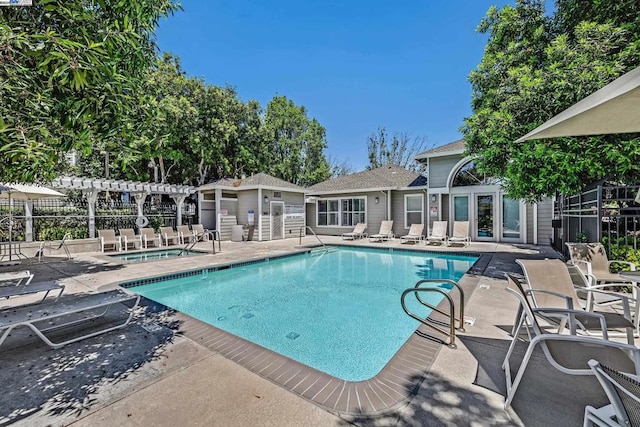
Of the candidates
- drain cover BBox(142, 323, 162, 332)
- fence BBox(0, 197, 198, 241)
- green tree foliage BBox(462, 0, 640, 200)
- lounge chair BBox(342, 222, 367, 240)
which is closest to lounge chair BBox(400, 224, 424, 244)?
lounge chair BBox(342, 222, 367, 240)

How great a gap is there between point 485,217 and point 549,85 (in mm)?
8473

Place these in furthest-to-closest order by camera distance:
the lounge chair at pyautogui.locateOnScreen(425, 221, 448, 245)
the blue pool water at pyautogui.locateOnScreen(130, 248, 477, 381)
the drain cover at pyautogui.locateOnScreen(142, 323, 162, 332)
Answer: the lounge chair at pyautogui.locateOnScreen(425, 221, 448, 245), the blue pool water at pyautogui.locateOnScreen(130, 248, 477, 381), the drain cover at pyautogui.locateOnScreen(142, 323, 162, 332)

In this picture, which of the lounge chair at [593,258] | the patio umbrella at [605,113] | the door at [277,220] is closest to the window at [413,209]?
the door at [277,220]

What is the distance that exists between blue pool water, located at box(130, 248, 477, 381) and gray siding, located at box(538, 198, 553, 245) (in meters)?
4.32

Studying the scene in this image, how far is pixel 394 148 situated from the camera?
32500 mm

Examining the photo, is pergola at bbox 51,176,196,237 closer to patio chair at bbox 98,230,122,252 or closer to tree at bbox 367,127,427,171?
patio chair at bbox 98,230,122,252

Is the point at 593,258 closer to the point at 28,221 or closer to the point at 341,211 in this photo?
the point at 341,211

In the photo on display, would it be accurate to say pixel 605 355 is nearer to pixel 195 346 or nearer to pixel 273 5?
pixel 195 346

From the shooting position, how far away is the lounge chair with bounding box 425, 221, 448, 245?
12.8m

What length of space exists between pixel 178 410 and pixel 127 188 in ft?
44.2

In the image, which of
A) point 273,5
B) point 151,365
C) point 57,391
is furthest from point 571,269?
point 273,5

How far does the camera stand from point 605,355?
201cm

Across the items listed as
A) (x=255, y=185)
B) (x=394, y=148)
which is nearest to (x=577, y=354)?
(x=255, y=185)

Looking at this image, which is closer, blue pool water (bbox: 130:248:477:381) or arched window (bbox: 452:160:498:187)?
blue pool water (bbox: 130:248:477:381)
